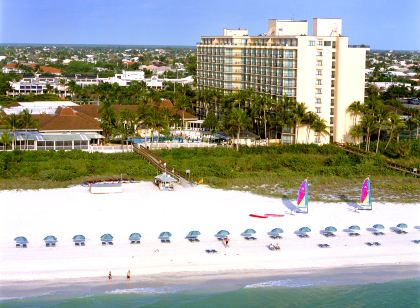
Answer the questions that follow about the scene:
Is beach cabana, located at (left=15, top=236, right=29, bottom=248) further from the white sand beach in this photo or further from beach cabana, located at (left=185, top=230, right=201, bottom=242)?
beach cabana, located at (left=185, top=230, right=201, bottom=242)

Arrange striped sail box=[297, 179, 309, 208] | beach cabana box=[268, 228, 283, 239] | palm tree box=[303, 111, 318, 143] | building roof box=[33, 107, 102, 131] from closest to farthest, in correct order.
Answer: beach cabana box=[268, 228, 283, 239] → striped sail box=[297, 179, 309, 208] → building roof box=[33, 107, 102, 131] → palm tree box=[303, 111, 318, 143]

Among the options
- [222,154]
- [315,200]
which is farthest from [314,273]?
[222,154]

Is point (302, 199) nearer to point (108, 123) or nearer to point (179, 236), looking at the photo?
point (179, 236)

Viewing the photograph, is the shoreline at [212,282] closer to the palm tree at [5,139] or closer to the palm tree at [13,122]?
the palm tree at [5,139]

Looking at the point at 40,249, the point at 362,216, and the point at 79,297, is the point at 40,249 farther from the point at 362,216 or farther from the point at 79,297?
the point at 362,216

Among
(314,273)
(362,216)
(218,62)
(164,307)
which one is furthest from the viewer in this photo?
(218,62)

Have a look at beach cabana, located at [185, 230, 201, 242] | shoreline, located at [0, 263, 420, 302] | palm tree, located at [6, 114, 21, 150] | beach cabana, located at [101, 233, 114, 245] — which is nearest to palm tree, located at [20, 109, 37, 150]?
palm tree, located at [6, 114, 21, 150]

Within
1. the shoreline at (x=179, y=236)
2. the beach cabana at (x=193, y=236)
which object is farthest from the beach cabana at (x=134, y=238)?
the beach cabana at (x=193, y=236)
